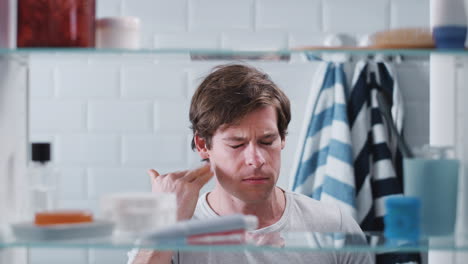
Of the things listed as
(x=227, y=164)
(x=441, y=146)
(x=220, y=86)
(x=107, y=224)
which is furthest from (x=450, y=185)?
(x=220, y=86)

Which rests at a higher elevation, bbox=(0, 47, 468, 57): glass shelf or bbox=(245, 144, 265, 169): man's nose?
bbox=(0, 47, 468, 57): glass shelf

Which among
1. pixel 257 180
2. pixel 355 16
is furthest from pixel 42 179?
pixel 355 16

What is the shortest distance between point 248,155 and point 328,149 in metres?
0.39

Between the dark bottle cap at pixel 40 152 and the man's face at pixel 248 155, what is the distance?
0.51 meters

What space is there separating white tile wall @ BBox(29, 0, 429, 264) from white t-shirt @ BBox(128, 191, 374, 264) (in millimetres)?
182

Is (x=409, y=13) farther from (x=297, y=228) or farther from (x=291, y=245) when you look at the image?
(x=291, y=245)

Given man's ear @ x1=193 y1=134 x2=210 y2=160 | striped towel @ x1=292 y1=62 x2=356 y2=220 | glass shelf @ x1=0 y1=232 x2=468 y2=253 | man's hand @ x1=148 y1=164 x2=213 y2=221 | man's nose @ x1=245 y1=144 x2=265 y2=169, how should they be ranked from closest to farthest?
glass shelf @ x1=0 y1=232 x2=468 y2=253
man's hand @ x1=148 y1=164 x2=213 y2=221
man's nose @ x1=245 y1=144 x2=265 y2=169
man's ear @ x1=193 y1=134 x2=210 y2=160
striped towel @ x1=292 y1=62 x2=356 y2=220

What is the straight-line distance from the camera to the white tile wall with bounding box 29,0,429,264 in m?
1.65

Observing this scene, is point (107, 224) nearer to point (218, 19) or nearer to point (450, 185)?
point (450, 185)

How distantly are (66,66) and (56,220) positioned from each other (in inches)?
36.6

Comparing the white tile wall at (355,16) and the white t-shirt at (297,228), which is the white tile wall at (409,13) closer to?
the white tile wall at (355,16)

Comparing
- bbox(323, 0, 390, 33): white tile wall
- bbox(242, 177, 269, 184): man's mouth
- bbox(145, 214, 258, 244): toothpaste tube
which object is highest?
bbox(323, 0, 390, 33): white tile wall

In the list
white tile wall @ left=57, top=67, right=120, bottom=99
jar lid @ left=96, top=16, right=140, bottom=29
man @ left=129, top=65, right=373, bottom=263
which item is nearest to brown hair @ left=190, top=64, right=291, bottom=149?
man @ left=129, top=65, right=373, bottom=263

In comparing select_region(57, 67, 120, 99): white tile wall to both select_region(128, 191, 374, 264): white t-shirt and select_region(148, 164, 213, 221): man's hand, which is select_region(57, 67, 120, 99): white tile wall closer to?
select_region(128, 191, 374, 264): white t-shirt
